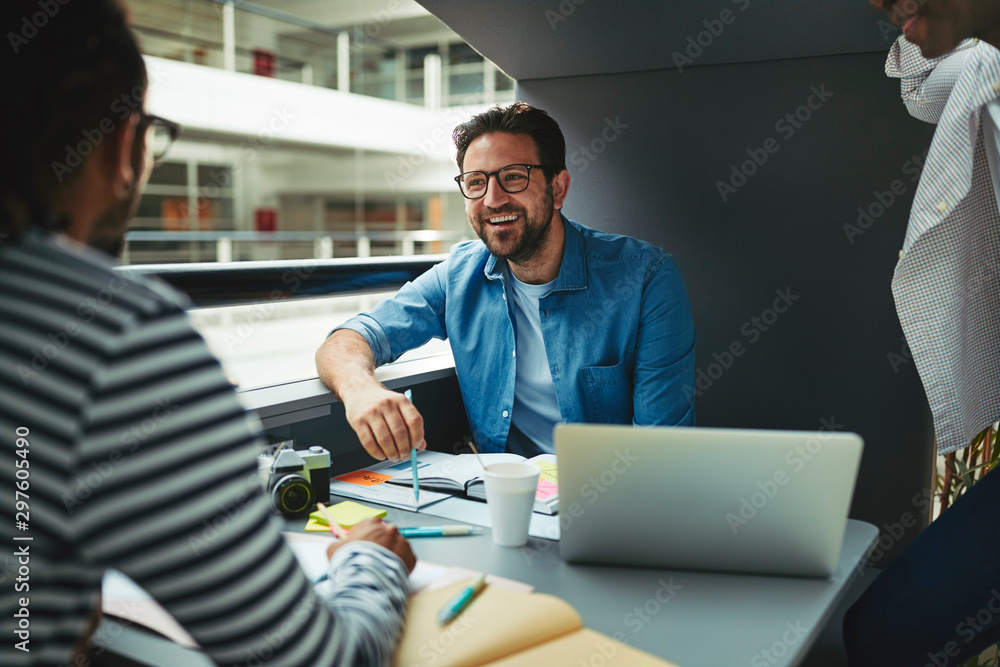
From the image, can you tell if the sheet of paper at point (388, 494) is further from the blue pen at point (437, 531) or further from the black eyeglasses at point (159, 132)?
the black eyeglasses at point (159, 132)

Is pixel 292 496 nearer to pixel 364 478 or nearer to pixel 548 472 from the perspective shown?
pixel 364 478

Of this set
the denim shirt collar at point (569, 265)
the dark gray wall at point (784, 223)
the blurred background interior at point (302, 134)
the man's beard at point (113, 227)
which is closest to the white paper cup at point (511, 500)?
the man's beard at point (113, 227)

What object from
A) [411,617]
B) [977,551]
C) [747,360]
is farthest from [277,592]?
[747,360]

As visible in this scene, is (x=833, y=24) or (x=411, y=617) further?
(x=833, y=24)

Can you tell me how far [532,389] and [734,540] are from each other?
0.94 metres

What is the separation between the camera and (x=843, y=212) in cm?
195

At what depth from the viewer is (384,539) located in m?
0.93

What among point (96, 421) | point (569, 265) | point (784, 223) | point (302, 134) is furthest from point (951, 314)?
point (302, 134)

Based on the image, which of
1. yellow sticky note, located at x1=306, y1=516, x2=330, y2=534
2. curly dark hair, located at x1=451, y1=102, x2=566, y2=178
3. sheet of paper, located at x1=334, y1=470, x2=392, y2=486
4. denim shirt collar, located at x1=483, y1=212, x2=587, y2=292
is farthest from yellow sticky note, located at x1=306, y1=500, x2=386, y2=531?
curly dark hair, located at x1=451, y1=102, x2=566, y2=178

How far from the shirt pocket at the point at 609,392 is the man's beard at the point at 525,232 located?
1.07 feet

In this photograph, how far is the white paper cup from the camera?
3.38 feet

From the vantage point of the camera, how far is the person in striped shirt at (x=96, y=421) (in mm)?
531

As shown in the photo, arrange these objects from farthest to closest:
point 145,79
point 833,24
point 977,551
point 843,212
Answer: point 843,212 → point 833,24 → point 977,551 → point 145,79

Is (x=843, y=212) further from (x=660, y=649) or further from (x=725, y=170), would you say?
(x=660, y=649)
